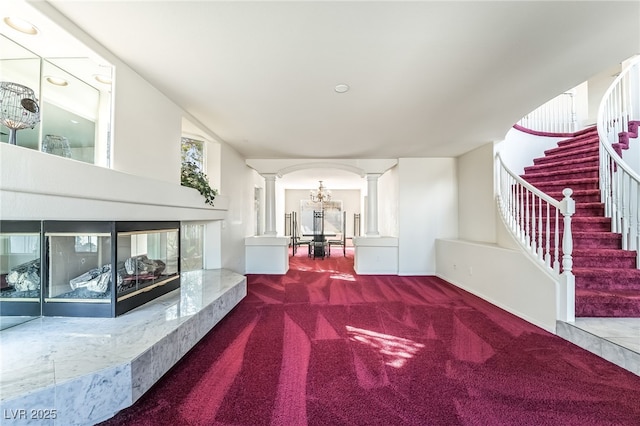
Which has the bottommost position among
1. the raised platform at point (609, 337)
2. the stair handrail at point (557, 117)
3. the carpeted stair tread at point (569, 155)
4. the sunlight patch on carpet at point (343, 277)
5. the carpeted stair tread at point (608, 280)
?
the sunlight patch on carpet at point (343, 277)

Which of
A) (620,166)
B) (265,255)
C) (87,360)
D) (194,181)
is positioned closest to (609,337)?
(620,166)

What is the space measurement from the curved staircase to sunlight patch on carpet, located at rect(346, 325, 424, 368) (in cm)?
179

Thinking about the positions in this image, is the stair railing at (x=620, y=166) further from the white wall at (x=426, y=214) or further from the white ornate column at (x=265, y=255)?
the white ornate column at (x=265, y=255)

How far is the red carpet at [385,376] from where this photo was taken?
5.09 ft

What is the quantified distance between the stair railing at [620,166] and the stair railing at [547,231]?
594 millimetres

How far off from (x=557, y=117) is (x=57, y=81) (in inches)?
280

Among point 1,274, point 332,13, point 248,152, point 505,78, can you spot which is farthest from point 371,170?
point 1,274

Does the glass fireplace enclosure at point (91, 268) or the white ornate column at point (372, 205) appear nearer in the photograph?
the glass fireplace enclosure at point (91, 268)

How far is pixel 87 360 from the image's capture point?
148 centimetres

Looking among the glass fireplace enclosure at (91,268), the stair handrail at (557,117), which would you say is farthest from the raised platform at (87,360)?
the stair handrail at (557,117)

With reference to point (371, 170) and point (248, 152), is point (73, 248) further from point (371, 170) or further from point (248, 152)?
point (371, 170)

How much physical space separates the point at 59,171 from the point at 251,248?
4.04 metres

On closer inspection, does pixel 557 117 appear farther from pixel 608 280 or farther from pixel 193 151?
pixel 193 151

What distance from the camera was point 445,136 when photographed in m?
4.03
